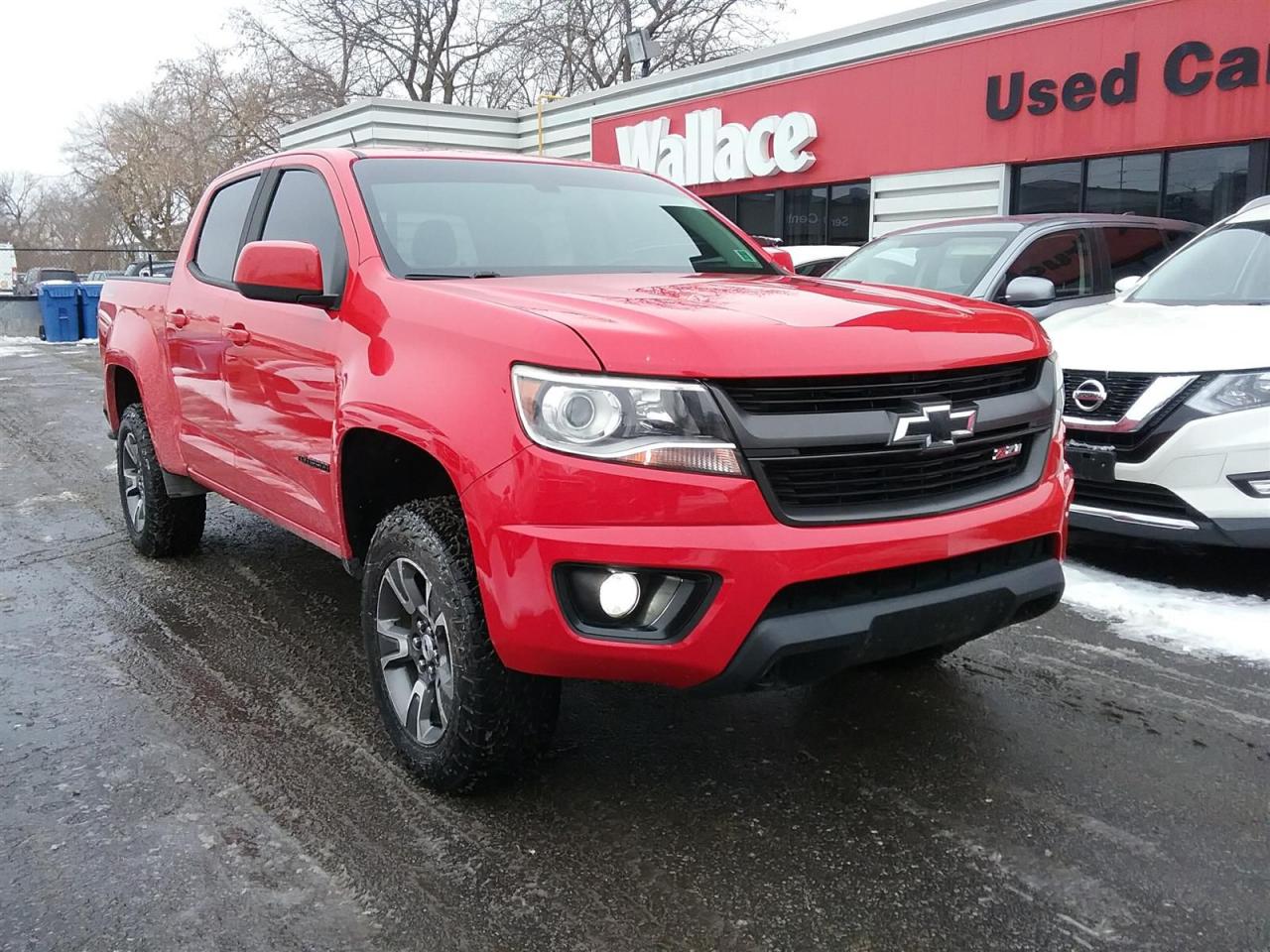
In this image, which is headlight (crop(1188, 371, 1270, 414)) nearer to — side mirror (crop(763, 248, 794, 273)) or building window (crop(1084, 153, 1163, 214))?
side mirror (crop(763, 248, 794, 273))

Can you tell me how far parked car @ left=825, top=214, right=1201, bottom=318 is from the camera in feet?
22.0

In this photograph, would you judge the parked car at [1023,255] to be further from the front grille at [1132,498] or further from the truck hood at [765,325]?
the truck hood at [765,325]

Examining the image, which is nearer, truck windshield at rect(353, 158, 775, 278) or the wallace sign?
truck windshield at rect(353, 158, 775, 278)

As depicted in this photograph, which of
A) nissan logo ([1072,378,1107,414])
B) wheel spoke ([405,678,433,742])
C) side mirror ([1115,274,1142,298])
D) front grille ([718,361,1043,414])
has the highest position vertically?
side mirror ([1115,274,1142,298])

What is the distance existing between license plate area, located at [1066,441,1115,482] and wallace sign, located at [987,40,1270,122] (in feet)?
23.6

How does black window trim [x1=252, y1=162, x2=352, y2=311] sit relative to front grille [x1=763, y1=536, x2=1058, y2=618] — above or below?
above

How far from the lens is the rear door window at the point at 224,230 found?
4.52 m

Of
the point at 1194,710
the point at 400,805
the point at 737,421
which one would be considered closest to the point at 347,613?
the point at 400,805

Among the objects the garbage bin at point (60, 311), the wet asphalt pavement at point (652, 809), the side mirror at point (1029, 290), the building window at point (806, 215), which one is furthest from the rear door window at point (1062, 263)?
the garbage bin at point (60, 311)

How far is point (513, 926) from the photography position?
2422mm

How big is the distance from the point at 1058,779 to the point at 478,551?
→ 70.5 inches

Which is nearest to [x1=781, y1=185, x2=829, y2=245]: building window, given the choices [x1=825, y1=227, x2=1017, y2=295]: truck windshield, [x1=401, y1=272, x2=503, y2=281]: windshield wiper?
[x1=825, y1=227, x2=1017, y2=295]: truck windshield

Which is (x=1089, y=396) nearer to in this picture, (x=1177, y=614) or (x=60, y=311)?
(x=1177, y=614)

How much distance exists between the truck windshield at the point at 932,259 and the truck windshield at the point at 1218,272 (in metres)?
0.96
